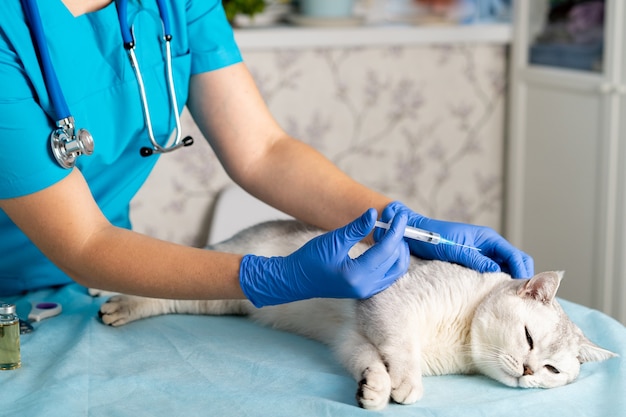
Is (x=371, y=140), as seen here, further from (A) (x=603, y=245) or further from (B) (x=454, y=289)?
(B) (x=454, y=289)

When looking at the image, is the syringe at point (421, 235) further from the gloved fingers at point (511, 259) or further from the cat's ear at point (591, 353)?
the cat's ear at point (591, 353)

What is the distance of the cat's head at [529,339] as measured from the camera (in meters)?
1.26

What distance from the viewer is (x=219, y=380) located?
1.23 m

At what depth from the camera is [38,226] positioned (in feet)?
4.23

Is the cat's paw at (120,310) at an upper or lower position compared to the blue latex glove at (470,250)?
lower

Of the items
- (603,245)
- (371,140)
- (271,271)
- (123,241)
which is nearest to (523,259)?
(271,271)

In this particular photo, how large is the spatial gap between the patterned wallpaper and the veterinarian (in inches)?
43.5

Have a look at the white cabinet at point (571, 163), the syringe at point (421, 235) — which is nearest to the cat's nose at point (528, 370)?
the syringe at point (421, 235)

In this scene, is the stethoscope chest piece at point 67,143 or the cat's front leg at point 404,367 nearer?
the cat's front leg at point 404,367

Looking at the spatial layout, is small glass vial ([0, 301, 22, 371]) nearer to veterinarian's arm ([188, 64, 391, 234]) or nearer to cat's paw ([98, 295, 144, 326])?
cat's paw ([98, 295, 144, 326])

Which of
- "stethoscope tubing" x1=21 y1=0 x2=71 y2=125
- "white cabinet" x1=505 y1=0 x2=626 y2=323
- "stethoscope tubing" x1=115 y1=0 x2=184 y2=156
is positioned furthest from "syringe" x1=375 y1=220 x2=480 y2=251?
"white cabinet" x1=505 y1=0 x2=626 y2=323

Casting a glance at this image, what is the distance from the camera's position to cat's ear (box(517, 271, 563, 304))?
1.35 meters

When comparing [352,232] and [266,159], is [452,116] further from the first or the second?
[352,232]

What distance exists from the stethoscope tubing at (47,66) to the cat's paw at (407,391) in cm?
66
